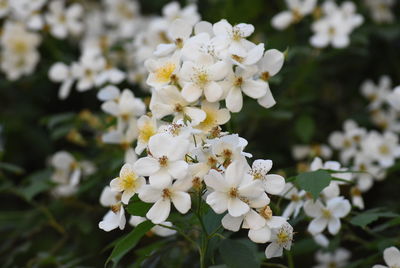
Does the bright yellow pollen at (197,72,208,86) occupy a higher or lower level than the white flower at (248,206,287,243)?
higher

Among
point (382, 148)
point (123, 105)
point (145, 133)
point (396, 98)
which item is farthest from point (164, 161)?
point (382, 148)

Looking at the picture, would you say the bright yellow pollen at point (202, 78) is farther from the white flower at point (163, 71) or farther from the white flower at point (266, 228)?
the white flower at point (266, 228)

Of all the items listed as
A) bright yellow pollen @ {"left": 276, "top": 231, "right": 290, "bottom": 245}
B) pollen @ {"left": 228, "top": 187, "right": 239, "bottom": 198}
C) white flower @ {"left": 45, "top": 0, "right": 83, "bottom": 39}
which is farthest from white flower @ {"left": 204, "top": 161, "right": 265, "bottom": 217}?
white flower @ {"left": 45, "top": 0, "right": 83, "bottom": 39}

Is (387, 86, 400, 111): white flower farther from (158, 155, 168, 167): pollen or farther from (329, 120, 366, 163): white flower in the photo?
(158, 155, 168, 167): pollen

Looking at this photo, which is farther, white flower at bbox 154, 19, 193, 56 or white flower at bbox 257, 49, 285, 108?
white flower at bbox 154, 19, 193, 56

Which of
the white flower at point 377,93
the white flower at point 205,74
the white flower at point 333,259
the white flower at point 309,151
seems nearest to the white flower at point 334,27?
the white flower at point 377,93

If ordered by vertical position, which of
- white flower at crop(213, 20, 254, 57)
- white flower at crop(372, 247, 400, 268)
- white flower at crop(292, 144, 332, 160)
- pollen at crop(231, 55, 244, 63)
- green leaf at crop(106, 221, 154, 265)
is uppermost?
white flower at crop(213, 20, 254, 57)

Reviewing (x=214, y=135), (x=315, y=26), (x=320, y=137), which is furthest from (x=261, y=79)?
(x=320, y=137)

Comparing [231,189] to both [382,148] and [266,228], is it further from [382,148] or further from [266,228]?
[382,148]

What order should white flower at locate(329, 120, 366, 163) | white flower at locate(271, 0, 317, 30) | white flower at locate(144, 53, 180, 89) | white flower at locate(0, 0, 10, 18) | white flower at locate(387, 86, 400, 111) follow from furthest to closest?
white flower at locate(0, 0, 10, 18) → white flower at locate(271, 0, 317, 30) → white flower at locate(329, 120, 366, 163) → white flower at locate(387, 86, 400, 111) → white flower at locate(144, 53, 180, 89)
